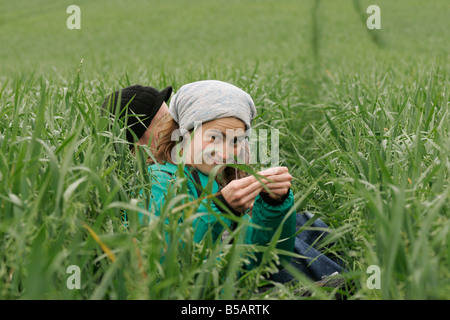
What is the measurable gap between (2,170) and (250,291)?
2.28 ft

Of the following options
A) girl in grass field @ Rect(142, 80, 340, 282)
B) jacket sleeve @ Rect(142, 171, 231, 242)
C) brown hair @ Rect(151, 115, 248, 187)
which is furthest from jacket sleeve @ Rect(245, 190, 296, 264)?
brown hair @ Rect(151, 115, 248, 187)

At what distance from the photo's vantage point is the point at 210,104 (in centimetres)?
154

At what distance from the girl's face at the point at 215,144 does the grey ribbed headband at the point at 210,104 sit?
28 millimetres

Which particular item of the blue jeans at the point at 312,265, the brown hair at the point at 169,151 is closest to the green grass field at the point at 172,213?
the blue jeans at the point at 312,265

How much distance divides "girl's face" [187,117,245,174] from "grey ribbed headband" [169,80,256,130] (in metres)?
0.03

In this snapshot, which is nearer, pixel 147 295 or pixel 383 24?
pixel 147 295

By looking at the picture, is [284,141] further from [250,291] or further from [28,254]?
[28,254]

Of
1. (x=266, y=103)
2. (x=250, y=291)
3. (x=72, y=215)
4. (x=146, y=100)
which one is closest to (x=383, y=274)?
(x=250, y=291)

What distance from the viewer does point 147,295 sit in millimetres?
928

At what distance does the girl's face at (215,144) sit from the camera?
1.48 meters

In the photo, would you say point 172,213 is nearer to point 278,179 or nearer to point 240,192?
point 240,192

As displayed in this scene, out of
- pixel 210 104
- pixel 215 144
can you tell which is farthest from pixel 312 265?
pixel 210 104

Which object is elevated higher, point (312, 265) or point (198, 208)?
point (198, 208)

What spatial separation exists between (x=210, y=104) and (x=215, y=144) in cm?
15
